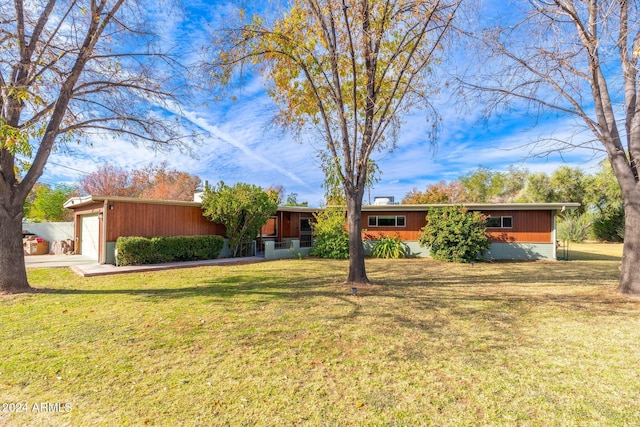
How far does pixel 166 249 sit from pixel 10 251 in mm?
5426

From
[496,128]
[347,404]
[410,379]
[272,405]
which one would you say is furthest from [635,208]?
[272,405]

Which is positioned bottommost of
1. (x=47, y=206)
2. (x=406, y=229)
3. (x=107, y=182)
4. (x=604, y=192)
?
(x=406, y=229)

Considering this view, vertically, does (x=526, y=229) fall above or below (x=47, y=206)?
below

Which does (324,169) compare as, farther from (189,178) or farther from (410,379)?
(189,178)

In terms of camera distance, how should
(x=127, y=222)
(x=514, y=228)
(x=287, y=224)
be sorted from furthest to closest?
(x=287, y=224) → (x=514, y=228) → (x=127, y=222)

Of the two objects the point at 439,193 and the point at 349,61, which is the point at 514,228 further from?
the point at 439,193

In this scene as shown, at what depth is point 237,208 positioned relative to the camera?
13602mm

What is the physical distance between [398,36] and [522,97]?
3161mm

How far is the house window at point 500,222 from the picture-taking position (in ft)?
48.3

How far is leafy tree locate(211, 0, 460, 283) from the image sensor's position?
287 inches

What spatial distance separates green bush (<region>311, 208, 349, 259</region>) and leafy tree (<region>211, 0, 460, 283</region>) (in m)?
6.90

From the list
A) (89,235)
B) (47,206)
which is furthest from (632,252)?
(47,206)

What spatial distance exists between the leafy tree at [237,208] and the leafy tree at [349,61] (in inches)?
248

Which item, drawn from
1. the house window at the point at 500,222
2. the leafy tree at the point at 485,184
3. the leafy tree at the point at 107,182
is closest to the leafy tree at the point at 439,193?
the leafy tree at the point at 485,184
